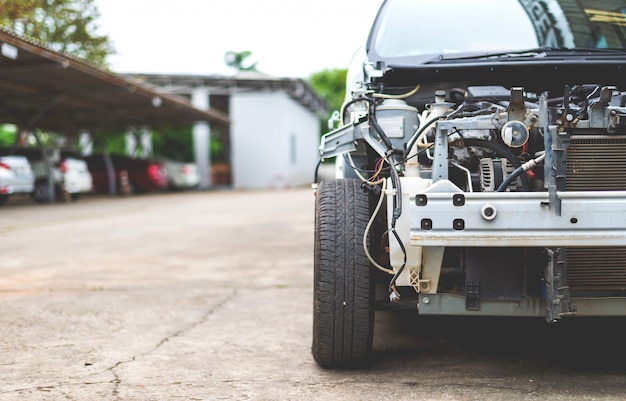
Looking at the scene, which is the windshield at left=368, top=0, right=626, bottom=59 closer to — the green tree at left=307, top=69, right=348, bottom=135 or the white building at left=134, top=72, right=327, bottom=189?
the white building at left=134, top=72, right=327, bottom=189

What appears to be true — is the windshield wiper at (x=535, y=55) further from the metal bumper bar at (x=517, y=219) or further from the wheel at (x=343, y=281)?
the metal bumper bar at (x=517, y=219)

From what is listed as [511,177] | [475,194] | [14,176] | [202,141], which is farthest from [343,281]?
[202,141]

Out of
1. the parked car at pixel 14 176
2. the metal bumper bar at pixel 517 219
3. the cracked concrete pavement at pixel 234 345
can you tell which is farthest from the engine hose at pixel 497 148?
the parked car at pixel 14 176

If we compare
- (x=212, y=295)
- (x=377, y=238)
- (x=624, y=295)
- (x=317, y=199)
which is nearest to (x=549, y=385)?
(x=624, y=295)

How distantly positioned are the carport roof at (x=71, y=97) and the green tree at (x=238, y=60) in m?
18.5

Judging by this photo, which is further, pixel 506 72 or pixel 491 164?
pixel 506 72

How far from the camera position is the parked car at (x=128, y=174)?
25.8 metres

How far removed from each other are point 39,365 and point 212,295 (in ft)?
7.51

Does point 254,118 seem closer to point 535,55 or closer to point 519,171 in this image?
point 535,55

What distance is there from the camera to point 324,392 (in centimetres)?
317

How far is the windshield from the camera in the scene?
4.33 metres

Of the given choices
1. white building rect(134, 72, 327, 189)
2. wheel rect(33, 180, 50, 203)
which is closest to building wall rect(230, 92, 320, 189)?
white building rect(134, 72, 327, 189)

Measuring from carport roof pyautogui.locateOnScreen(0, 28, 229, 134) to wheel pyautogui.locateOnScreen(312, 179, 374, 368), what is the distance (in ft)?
32.7

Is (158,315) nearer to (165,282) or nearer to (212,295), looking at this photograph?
(212,295)
